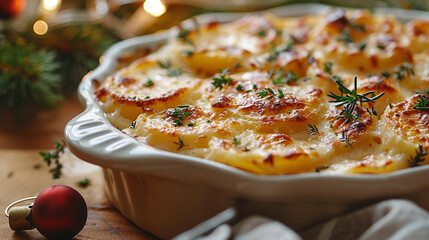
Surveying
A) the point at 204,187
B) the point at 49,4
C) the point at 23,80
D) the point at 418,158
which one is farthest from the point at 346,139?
the point at 49,4

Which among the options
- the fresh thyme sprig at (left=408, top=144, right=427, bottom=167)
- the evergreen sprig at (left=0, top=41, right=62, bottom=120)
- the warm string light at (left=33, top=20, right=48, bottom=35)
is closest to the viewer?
the fresh thyme sprig at (left=408, top=144, right=427, bottom=167)

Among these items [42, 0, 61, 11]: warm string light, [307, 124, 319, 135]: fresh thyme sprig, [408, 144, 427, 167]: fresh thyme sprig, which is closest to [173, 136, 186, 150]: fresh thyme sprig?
[307, 124, 319, 135]: fresh thyme sprig

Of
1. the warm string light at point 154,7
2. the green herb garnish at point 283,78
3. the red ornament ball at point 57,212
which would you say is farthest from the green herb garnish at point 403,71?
the warm string light at point 154,7

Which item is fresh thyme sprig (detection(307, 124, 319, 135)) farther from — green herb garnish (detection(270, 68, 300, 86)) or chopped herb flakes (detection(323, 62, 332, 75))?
chopped herb flakes (detection(323, 62, 332, 75))

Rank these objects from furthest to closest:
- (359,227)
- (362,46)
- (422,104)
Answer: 1. (362,46)
2. (422,104)
3. (359,227)

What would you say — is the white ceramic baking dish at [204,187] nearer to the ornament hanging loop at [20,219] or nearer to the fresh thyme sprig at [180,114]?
the fresh thyme sprig at [180,114]

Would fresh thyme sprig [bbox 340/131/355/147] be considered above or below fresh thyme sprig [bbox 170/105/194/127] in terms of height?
below

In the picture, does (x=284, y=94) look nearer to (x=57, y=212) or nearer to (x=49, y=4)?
(x=57, y=212)
